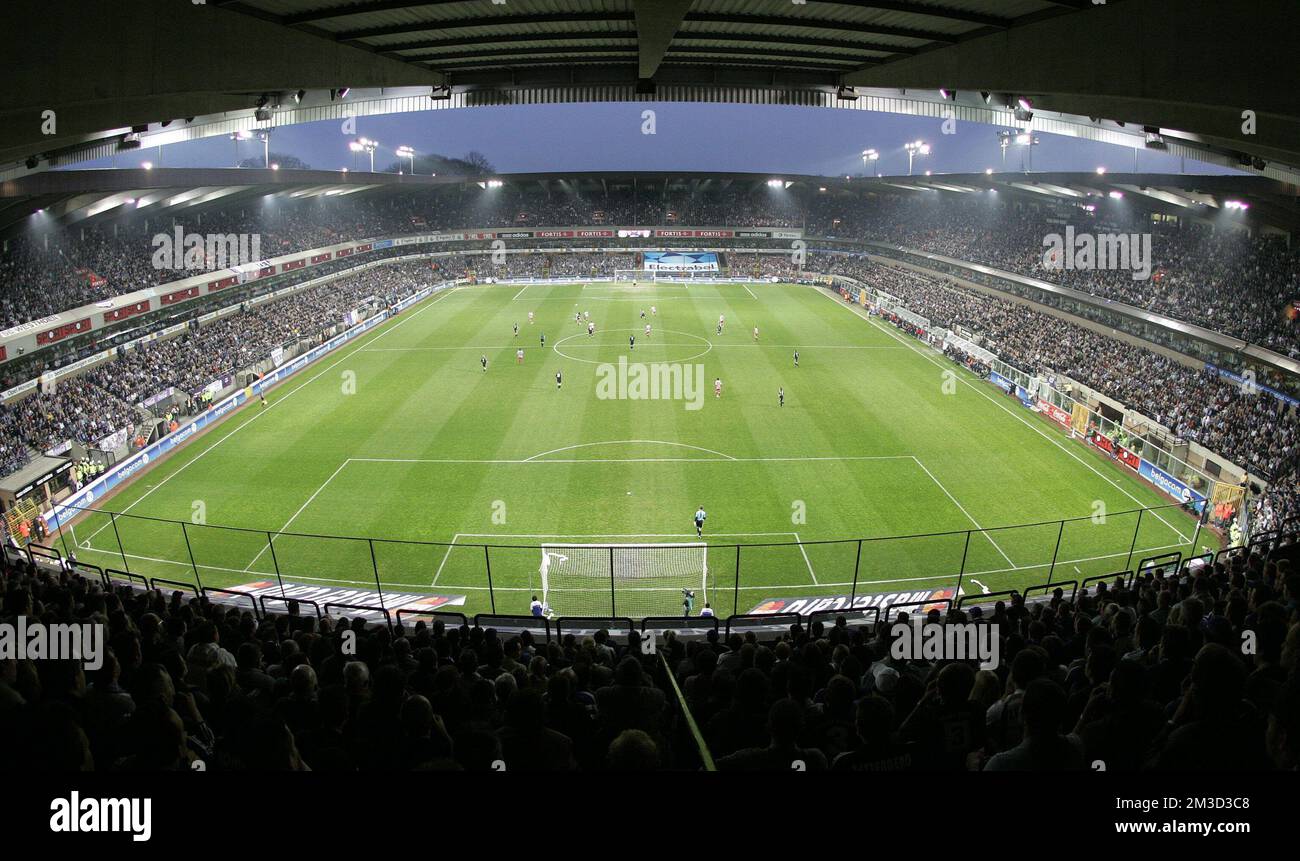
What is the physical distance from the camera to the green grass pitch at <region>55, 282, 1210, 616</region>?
22.5 metres

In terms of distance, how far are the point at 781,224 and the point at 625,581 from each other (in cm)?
8797

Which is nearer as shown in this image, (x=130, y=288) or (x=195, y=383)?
(x=195, y=383)

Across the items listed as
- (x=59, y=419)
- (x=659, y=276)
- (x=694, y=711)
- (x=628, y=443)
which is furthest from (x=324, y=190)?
(x=694, y=711)

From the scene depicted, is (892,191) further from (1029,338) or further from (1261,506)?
(1261,506)

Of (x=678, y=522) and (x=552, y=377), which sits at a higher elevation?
(x=552, y=377)

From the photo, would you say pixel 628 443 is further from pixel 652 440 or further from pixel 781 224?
pixel 781 224

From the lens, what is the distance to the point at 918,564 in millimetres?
22719

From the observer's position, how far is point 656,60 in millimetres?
14562

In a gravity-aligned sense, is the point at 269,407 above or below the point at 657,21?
below

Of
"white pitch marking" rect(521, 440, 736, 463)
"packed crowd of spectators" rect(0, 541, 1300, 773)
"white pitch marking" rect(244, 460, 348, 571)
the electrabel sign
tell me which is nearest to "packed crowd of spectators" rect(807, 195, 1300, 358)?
"white pitch marking" rect(521, 440, 736, 463)
